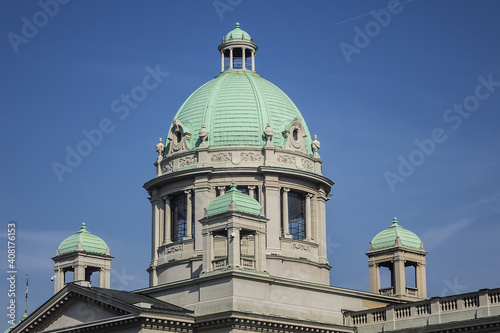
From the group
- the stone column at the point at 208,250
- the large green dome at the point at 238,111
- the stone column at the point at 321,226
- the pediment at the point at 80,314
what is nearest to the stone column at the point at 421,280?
the stone column at the point at 321,226

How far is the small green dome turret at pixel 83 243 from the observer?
77438 millimetres

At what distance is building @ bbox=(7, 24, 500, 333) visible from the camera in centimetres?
6309

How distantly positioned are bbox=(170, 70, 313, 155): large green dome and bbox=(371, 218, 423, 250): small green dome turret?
27.3 feet

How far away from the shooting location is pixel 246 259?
64938mm

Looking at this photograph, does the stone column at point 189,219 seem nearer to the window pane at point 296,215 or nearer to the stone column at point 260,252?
the window pane at point 296,215

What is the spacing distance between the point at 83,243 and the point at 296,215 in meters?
16.0

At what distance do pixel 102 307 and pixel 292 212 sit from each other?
56.4ft

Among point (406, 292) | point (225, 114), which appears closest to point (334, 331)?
point (406, 292)

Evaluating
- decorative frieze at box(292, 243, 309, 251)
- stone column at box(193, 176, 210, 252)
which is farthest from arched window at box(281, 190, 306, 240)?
stone column at box(193, 176, 210, 252)

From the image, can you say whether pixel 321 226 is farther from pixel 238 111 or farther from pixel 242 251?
pixel 238 111

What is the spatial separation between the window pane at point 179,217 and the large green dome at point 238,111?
404cm

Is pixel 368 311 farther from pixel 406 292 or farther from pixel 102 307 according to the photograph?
pixel 102 307

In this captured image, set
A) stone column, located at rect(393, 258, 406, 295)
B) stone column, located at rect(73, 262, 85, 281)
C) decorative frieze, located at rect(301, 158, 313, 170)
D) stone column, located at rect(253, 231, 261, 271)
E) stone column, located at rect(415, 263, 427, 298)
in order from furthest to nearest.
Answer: stone column, located at rect(415, 263, 427, 298)
stone column, located at rect(393, 258, 406, 295)
decorative frieze, located at rect(301, 158, 313, 170)
stone column, located at rect(73, 262, 85, 281)
stone column, located at rect(253, 231, 261, 271)

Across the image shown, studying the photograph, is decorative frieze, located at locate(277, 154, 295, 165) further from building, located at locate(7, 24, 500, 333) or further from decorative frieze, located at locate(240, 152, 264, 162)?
decorative frieze, located at locate(240, 152, 264, 162)
